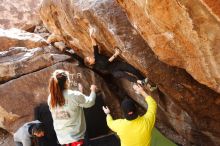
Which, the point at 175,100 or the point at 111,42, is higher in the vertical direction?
the point at 111,42

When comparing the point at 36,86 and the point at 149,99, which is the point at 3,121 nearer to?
the point at 36,86

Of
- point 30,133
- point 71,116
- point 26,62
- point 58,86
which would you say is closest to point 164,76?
point 71,116

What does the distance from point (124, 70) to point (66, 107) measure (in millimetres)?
2307

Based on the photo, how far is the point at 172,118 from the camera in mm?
8344

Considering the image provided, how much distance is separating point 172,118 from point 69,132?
287cm

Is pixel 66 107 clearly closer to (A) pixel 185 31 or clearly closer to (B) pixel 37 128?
(B) pixel 37 128

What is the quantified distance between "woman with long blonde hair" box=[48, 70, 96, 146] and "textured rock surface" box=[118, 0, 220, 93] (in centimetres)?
156

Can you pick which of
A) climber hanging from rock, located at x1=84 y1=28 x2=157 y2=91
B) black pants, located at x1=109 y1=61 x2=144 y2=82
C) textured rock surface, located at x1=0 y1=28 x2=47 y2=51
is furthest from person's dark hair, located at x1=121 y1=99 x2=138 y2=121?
textured rock surface, located at x1=0 y1=28 x2=47 y2=51

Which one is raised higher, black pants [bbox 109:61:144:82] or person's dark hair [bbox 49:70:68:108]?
person's dark hair [bbox 49:70:68:108]

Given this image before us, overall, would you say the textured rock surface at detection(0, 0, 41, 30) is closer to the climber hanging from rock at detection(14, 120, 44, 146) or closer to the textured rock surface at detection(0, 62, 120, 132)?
the textured rock surface at detection(0, 62, 120, 132)

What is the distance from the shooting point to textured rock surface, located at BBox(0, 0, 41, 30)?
1853cm

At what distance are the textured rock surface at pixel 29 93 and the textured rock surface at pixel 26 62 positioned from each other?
26 cm

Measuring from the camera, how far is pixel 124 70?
323 inches

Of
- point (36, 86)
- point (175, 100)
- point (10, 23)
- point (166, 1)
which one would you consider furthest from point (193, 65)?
point (10, 23)
